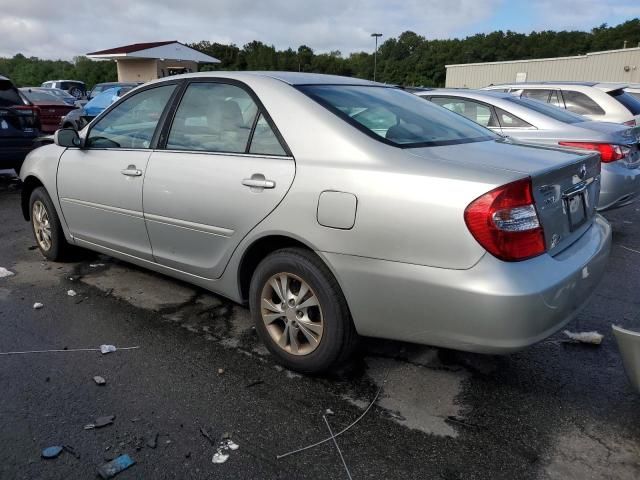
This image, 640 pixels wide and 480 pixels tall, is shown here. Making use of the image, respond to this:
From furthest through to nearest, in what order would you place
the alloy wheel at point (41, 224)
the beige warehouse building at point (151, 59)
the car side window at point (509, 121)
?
the beige warehouse building at point (151, 59), the car side window at point (509, 121), the alloy wheel at point (41, 224)

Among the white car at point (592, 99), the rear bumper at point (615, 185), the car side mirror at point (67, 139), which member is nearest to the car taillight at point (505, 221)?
the car side mirror at point (67, 139)

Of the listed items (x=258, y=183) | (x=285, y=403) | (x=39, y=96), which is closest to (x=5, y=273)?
(x=258, y=183)

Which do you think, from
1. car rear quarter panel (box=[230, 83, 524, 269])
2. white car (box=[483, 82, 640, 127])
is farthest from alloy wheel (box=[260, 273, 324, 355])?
white car (box=[483, 82, 640, 127])

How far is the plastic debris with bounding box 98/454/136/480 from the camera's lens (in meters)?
2.30

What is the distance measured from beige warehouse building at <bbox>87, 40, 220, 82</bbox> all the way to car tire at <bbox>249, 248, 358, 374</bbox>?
38.0 meters

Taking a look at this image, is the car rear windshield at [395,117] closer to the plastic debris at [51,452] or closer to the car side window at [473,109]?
the plastic debris at [51,452]

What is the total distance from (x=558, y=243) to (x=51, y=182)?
406 cm

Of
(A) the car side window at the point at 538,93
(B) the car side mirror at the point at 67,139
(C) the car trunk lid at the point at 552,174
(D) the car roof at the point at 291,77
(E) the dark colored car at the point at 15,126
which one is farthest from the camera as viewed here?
(E) the dark colored car at the point at 15,126

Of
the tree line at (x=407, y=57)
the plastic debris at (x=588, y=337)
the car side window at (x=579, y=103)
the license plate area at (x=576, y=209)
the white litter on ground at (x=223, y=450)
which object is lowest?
the white litter on ground at (x=223, y=450)

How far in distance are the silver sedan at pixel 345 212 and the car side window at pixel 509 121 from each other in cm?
312

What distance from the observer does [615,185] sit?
5609 millimetres

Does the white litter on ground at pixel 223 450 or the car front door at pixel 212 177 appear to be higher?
the car front door at pixel 212 177

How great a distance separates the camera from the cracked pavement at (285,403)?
2387 millimetres

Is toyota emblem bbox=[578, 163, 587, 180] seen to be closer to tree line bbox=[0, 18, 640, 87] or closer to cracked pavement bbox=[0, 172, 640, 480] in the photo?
cracked pavement bbox=[0, 172, 640, 480]
